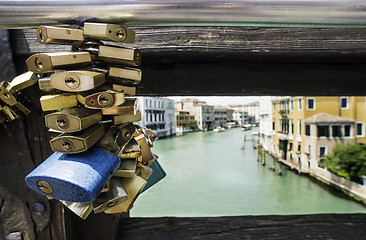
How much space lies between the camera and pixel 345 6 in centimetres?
25

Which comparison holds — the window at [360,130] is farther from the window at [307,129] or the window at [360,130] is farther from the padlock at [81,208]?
the padlock at [81,208]

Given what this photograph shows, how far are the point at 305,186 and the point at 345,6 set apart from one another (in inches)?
567

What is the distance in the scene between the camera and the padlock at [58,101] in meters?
0.26

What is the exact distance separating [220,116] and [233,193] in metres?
33.5

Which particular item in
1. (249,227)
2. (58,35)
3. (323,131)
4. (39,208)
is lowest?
(323,131)

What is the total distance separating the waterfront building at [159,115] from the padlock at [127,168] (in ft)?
79.2

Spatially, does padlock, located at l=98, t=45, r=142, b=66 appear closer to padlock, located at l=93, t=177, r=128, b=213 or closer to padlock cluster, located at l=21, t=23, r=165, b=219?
padlock cluster, located at l=21, t=23, r=165, b=219

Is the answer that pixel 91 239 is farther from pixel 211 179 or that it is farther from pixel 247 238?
pixel 211 179

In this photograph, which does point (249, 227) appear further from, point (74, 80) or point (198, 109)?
point (198, 109)

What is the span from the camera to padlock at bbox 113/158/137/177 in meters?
0.32

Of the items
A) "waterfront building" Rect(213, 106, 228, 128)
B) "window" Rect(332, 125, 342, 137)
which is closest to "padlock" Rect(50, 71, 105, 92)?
"window" Rect(332, 125, 342, 137)

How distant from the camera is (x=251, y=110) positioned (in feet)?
173

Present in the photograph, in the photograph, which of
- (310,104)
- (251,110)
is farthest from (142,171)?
(251,110)

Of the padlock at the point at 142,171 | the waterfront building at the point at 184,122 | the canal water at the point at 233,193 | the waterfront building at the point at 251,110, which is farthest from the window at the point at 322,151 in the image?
the waterfront building at the point at 251,110
